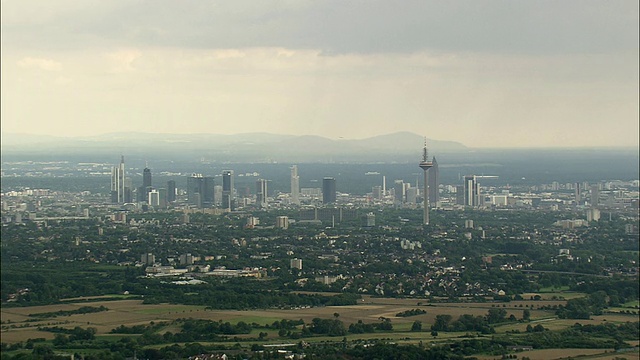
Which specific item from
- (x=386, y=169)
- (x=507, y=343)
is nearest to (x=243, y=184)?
(x=386, y=169)

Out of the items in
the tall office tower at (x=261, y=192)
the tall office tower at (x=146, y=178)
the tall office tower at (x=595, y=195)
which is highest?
the tall office tower at (x=146, y=178)

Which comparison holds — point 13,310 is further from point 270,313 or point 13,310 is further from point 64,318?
point 270,313

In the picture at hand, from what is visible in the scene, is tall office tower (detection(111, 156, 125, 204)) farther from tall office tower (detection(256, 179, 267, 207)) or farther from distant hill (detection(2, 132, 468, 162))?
tall office tower (detection(256, 179, 267, 207))

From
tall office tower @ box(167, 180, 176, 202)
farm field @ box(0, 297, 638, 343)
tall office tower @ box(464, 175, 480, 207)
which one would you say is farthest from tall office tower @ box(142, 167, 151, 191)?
farm field @ box(0, 297, 638, 343)

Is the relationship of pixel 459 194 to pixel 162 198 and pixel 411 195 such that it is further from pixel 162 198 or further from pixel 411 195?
pixel 162 198

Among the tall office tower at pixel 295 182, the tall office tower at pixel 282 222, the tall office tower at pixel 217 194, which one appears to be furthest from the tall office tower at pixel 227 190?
the tall office tower at pixel 282 222

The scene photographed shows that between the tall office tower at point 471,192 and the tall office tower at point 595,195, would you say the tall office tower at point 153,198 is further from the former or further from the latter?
the tall office tower at point 595,195
